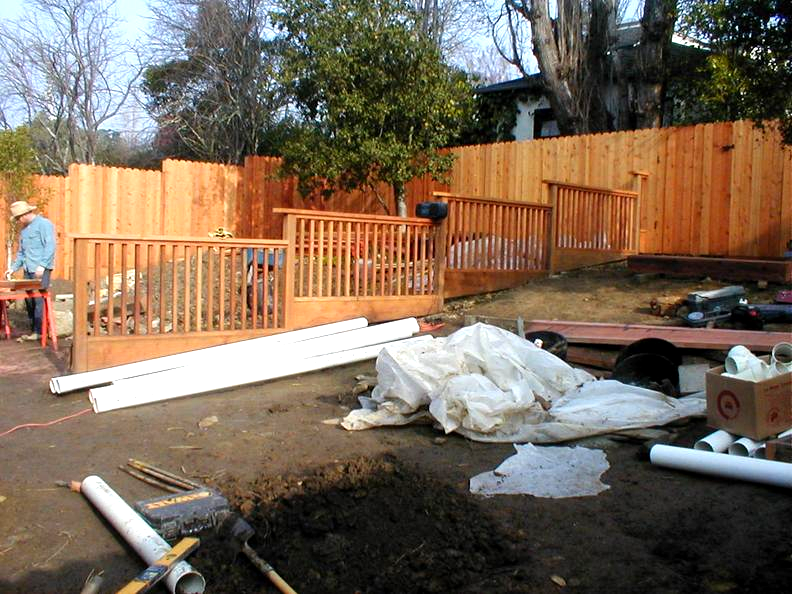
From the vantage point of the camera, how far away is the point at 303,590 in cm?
324

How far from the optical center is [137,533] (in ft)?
12.0

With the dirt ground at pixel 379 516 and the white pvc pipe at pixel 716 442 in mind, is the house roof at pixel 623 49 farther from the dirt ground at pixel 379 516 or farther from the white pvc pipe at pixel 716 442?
the dirt ground at pixel 379 516

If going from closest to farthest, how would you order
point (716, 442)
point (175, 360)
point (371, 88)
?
point (716, 442) < point (175, 360) < point (371, 88)

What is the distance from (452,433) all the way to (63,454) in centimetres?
259

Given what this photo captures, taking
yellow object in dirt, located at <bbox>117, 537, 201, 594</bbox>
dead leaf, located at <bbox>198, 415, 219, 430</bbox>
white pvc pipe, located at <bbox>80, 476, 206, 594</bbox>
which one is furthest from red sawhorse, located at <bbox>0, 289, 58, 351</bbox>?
yellow object in dirt, located at <bbox>117, 537, 201, 594</bbox>

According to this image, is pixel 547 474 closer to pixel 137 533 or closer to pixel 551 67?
Answer: pixel 137 533

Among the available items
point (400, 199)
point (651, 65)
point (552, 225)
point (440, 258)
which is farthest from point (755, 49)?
point (651, 65)

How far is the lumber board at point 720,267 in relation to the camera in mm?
9172

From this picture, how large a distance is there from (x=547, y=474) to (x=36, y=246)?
775cm

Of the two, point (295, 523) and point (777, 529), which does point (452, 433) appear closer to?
point (295, 523)

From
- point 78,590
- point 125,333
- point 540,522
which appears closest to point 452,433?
point 540,522

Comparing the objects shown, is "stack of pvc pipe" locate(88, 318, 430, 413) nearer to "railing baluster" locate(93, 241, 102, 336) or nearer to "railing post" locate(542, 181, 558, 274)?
"railing baluster" locate(93, 241, 102, 336)

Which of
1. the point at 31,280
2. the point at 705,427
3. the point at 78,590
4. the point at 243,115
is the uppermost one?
the point at 243,115

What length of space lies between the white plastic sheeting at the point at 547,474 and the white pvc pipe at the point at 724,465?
13.1 inches
